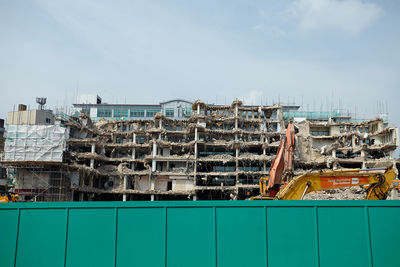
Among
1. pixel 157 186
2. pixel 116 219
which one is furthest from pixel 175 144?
pixel 116 219

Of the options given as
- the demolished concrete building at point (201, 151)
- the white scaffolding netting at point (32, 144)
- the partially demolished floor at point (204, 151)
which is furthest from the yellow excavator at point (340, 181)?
the white scaffolding netting at point (32, 144)

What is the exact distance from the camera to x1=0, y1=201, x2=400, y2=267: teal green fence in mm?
11258

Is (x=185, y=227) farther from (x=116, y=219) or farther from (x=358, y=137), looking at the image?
(x=358, y=137)

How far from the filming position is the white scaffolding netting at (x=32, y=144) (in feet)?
163

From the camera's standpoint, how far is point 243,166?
61.5m

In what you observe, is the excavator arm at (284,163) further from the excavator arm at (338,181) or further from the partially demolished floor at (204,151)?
the partially demolished floor at (204,151)

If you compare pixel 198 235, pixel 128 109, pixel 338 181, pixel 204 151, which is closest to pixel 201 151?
pixel 204 151

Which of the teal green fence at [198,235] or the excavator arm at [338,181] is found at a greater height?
the excavator arm at [338,181]

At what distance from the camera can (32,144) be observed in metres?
50.3

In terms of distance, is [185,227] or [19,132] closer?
[185,227]

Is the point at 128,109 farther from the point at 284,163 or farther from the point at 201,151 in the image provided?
the point at 284,163

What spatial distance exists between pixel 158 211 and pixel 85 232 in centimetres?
255

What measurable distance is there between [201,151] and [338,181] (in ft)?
147

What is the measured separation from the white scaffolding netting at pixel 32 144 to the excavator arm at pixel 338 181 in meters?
39.7
